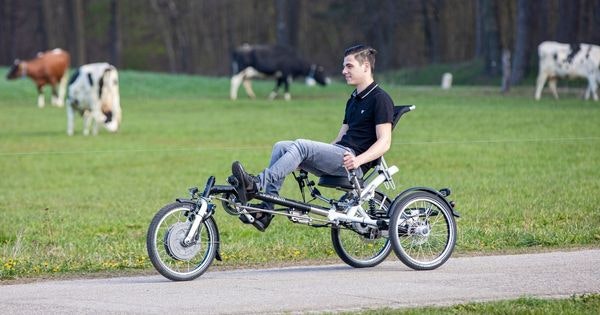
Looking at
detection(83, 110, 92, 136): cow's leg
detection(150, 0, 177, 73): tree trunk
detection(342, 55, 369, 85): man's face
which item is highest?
detection(342, 55, 369, 85): man's face

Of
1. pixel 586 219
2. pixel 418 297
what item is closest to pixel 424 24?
pixel 586 219

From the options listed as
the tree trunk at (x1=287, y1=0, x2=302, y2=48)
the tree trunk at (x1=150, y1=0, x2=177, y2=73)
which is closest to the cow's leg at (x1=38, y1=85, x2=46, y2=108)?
the tree trunk at (x1=287, y1=0, x2=302, y2=48)

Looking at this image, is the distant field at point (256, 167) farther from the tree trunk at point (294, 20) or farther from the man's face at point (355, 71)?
the tree trunk at point (294, 20)

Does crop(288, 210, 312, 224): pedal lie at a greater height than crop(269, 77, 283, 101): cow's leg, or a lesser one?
greater

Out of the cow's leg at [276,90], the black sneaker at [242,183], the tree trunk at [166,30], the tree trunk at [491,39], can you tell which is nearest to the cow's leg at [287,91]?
the cow's leg at [276,90]

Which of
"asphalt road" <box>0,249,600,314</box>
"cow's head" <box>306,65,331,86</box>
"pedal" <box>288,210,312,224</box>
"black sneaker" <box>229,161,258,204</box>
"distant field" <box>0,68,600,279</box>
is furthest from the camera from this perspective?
"cow's head" <box>306,65,331,86</box>

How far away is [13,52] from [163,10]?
1107 cm

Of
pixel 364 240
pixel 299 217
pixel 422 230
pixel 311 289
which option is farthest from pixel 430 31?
pixel 311 289

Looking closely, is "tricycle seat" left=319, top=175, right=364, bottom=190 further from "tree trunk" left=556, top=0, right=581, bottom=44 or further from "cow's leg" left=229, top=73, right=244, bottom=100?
"tree trunk" left=556, top=0, right=581, bottom=44

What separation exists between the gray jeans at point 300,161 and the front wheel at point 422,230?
1.69 ft

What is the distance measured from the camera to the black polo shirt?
11.0 m

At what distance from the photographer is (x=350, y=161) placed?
10844 millimetres

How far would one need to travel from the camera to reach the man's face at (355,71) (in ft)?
36.6

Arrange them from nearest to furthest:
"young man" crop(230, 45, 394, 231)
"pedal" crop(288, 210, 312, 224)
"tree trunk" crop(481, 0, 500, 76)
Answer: "young man" crop(230, 45, 394, 231) → "pedal" crop(288, 210, 312, 224) → "tree trunk" crop(481, 0, 500, 76)
